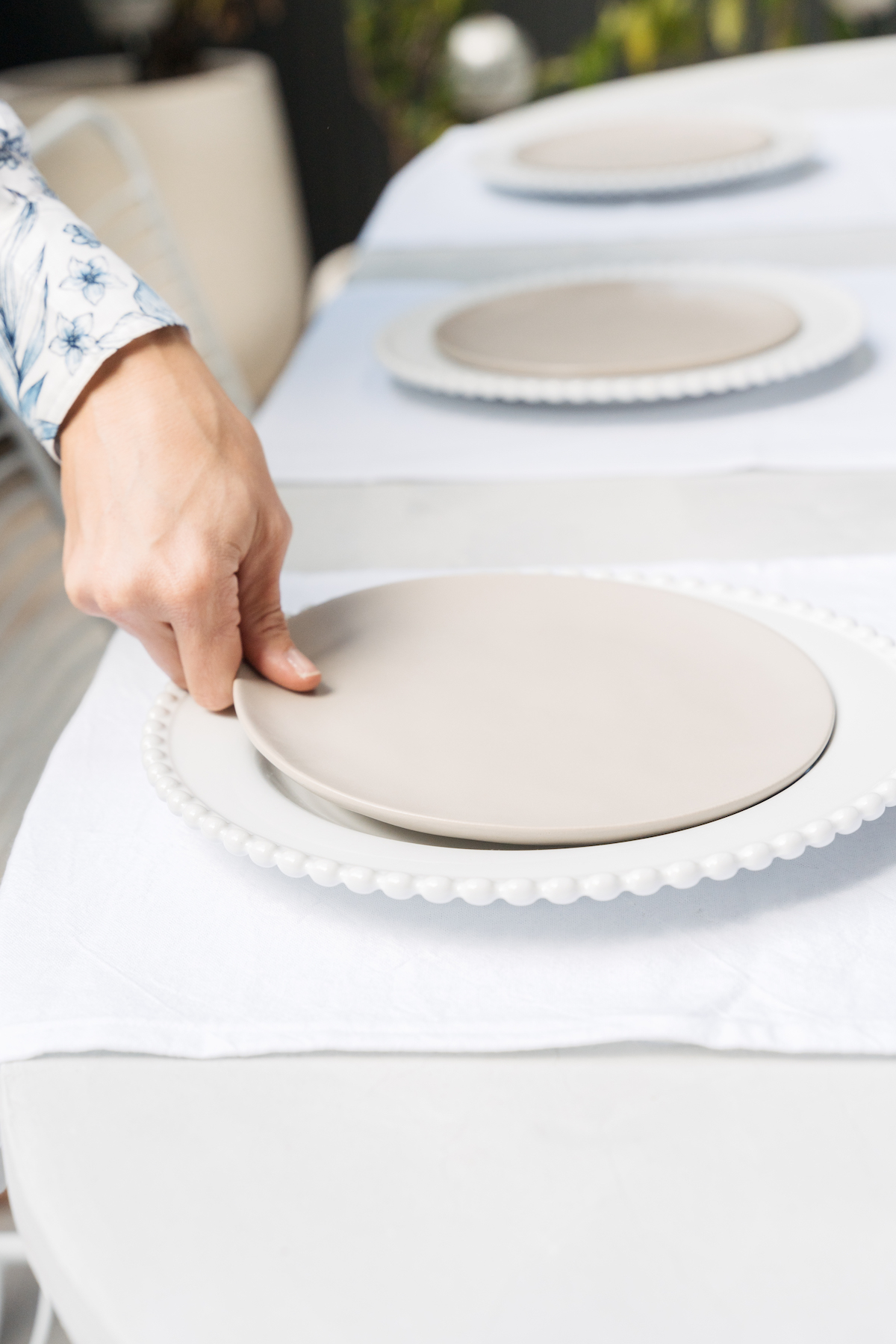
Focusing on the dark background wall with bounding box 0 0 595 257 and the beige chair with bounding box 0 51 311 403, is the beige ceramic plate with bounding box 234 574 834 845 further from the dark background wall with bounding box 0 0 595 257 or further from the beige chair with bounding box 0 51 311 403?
the dark background wall with bounding box 0 0 595 257

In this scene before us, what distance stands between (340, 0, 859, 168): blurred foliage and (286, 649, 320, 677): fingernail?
131 inches

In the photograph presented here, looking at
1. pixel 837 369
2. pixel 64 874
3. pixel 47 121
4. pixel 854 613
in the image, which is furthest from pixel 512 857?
pixel 47 121

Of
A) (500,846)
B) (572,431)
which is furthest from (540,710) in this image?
(572,431)

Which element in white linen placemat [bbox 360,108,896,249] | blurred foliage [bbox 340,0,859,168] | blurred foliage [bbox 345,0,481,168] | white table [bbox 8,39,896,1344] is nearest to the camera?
white table [bbox 8,39,896,1344]

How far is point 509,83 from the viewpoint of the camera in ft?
11.0

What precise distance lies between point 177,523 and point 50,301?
149 mm

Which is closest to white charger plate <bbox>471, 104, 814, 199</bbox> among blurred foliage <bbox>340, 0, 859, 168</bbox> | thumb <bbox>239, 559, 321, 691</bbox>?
thumb <bbox>239, 559, 321, 691</bbox>

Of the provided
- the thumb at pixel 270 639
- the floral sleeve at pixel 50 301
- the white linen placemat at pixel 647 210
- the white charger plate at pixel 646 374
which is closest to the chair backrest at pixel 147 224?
the white linen placemat at pixel 647 210

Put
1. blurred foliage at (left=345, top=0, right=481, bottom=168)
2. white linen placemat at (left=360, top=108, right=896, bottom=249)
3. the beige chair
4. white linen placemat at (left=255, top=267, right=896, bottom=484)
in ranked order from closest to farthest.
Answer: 1. white linen placemat at (left=255, top=267, right=896, bottom=484)
2. white linen placemat at (left=360, top=108, right=896, bottom=249)
3. the beige chair
4. blurred foliage at (left=345, top=0, right=481, bottom=168)

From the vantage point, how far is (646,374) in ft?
2.56

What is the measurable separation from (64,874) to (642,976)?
0.65 feet

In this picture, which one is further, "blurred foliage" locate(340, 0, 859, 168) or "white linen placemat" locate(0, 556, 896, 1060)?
"blurred foliage" locate(340, 0, 859, 168)

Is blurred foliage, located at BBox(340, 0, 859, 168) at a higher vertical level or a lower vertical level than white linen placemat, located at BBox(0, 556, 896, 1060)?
higher

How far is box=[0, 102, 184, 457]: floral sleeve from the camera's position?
52 cm
